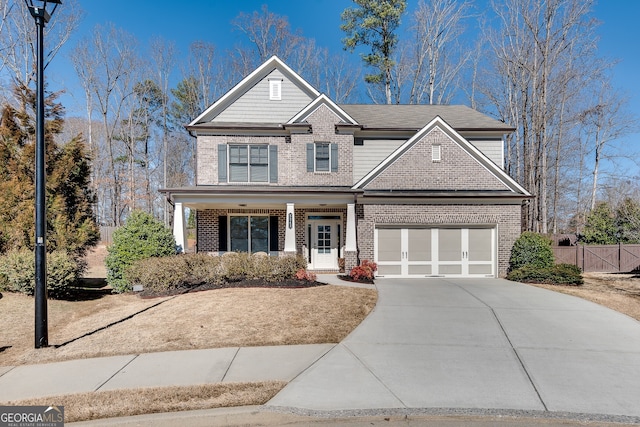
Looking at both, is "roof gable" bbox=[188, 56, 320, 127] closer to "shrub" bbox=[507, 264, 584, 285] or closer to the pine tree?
the pine tree

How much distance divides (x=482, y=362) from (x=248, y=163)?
1255 cm

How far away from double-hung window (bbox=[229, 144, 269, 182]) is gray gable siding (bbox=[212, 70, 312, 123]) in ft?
4.82

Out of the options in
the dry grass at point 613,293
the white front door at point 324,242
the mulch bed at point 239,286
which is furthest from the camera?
the white front door at point 324,242

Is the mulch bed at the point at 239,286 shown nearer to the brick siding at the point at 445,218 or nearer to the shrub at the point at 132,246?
the shrub at the point at 132,246

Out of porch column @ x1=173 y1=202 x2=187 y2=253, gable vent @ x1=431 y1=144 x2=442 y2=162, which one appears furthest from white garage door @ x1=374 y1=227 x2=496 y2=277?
porch column @ x1=173 y1=202 x2=187 y2=253

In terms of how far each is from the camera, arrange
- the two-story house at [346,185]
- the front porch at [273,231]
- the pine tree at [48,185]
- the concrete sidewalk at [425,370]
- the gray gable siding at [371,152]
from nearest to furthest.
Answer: the concrete sidewalk at [425,370], the pine tree at [48,185], the two-story house at [346,185], the front porch at [273,231], the gray gable siding at [371,152]

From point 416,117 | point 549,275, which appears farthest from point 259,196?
point 549,275

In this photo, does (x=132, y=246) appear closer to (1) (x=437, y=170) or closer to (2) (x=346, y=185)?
(2) (x=346, y=185)

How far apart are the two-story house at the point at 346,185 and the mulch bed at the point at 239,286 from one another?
8.04 feet

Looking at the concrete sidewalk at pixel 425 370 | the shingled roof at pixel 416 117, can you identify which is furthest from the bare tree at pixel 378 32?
the concrete sidewalk at pixel 425 370

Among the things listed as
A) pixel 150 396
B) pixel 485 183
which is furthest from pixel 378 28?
pixel 150 396

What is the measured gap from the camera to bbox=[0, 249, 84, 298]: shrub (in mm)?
9805

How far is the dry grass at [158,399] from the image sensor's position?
13.1ft

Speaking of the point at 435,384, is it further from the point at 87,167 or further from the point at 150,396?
the point at 87,167
